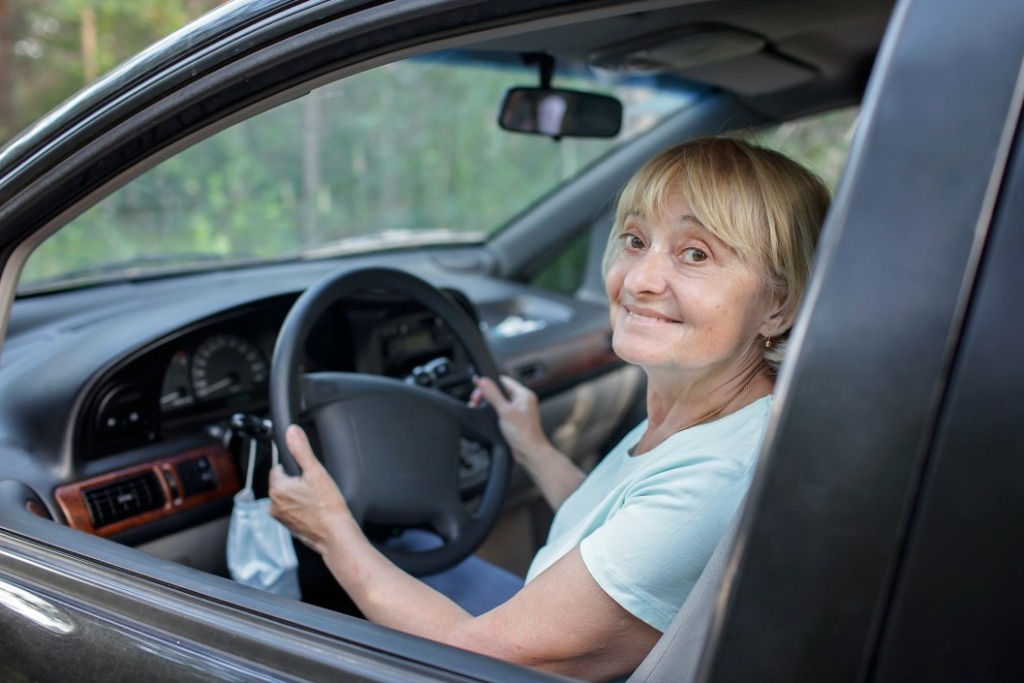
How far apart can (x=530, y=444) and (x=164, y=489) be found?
843mm

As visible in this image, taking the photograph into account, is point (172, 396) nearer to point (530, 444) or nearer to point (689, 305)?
point (530, 444)

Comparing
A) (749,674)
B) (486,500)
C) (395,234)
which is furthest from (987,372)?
(395,234)

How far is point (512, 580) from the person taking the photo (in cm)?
223

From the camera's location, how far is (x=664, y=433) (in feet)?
5.62

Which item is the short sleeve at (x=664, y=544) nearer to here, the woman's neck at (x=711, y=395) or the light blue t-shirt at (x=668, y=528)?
the light blue t-shirt at (x=668, y=528)

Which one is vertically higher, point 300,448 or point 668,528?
point 668,528

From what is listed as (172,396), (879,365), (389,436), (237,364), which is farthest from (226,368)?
(879,365)

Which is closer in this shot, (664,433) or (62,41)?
(664,433)

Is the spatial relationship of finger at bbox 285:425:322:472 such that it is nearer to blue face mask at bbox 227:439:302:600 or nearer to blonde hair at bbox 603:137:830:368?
blue face mask at bbox 227:439:302:600

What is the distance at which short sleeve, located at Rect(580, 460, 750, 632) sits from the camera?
1318mm

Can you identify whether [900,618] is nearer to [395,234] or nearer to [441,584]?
[441,584]

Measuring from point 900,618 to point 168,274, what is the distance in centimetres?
274

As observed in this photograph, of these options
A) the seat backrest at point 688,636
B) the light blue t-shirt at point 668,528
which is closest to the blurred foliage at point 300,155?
the light blue t-shirt at point 668,528

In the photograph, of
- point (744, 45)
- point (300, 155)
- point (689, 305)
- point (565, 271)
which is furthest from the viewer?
point (300, 155)
